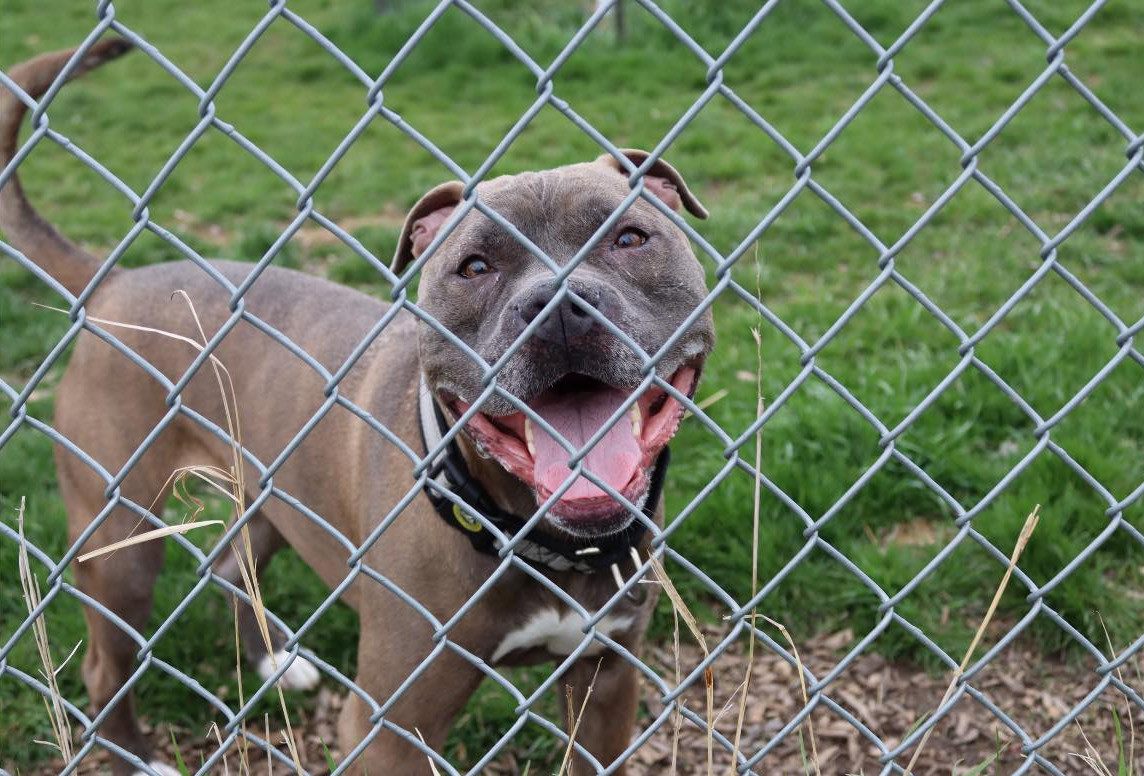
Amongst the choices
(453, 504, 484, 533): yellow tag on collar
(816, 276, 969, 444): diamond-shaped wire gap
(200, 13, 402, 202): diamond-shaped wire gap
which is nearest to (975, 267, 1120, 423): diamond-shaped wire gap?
(816, 276, 969, 444): diamond-shaped wire gap

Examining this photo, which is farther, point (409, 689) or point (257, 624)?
point (257, 624)

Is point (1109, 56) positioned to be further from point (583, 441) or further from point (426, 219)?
point (583, 441)

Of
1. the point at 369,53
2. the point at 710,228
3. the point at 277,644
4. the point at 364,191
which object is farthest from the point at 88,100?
the point at 277,644

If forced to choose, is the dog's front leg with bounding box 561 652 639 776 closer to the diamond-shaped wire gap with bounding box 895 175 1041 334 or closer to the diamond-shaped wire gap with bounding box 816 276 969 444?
the diamond-shaped wire gap with bounding box 816 276 969 444

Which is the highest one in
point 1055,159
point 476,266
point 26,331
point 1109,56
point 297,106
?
point 1109,56

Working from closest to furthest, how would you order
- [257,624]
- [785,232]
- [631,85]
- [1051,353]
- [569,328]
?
[569,328], [257,624], [1051,353], [785,232], [631,85]

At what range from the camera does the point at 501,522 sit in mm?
2615

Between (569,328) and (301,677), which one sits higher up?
(569,328)

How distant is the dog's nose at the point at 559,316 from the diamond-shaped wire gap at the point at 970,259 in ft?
10.3

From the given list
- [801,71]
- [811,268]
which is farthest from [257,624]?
[801,71]

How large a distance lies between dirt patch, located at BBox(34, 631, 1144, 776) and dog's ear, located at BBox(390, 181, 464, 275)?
132 centimetres

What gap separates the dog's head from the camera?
7.43 feet

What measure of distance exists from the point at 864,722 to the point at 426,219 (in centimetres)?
185

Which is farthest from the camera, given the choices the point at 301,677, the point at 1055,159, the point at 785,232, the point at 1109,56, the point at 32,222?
the point at 1109,56
